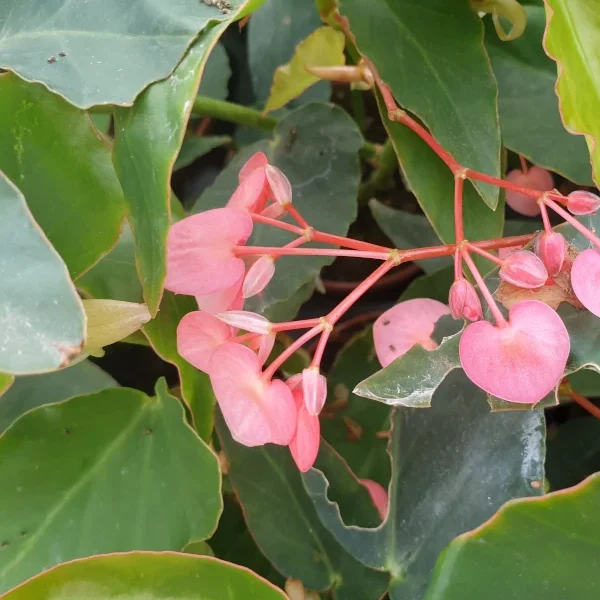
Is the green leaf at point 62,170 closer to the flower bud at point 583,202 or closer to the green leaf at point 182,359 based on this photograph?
the green leaf at point 182,359

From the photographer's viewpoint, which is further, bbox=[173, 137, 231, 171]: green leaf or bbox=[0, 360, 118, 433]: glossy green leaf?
bbox=[173, 137, 231, 171]: green leaf

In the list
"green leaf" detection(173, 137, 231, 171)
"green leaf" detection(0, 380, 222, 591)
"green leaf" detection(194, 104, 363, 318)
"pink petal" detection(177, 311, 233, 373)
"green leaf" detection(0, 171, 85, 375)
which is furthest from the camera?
"green leaf" detection(173, 137, 231, 171)

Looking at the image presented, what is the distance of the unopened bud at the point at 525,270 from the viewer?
1.23 feet

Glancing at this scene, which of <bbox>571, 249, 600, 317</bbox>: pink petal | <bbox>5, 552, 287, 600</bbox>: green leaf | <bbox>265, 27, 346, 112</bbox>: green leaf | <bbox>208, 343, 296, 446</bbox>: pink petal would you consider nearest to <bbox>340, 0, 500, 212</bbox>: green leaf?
<bbox>265, 27, 346, 112</bbox>: green leaf

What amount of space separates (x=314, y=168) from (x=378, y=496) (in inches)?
14.0

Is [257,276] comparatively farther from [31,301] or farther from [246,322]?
[31,301]

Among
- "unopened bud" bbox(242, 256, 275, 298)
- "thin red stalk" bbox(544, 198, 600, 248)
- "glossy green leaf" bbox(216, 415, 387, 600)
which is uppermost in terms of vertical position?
"thin red stalk" bbox(544, 198, 600, 248)

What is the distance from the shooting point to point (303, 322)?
0.41 meters

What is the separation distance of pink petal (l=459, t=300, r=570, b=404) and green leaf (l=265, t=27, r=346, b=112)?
0.36 m

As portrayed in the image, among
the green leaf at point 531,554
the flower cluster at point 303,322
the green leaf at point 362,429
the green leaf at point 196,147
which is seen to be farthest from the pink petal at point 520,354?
the green leaf at point 196,147

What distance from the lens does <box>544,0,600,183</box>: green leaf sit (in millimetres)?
405

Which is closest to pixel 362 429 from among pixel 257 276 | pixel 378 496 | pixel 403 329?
pixel 378 496

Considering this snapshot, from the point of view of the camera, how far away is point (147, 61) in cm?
39

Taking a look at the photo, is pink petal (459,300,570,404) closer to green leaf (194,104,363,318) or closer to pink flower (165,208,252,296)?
pink flower (165,208,252,296)
